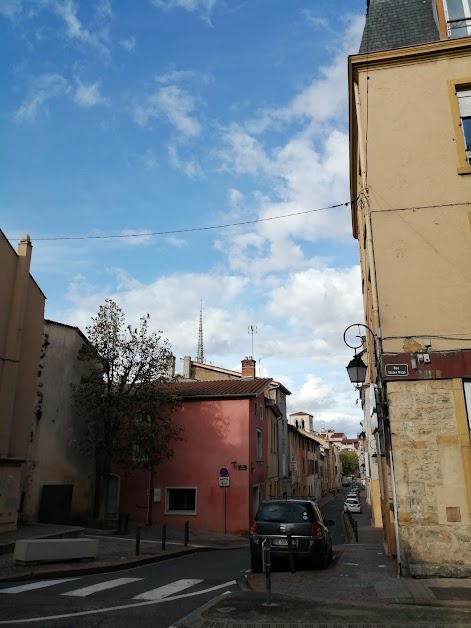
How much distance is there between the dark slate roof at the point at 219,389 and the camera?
25.3 meters

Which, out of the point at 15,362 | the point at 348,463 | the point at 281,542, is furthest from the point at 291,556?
the point at 348,463

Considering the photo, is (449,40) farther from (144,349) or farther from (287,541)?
(144,349)

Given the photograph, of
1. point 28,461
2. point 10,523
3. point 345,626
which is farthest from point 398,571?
point 28,461

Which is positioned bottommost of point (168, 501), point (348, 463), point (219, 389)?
point (168, 501)

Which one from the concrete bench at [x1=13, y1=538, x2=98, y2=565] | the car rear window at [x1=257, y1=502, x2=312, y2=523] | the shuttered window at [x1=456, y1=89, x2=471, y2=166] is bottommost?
the concrete bench at [x1=13, y1=538, x2=98, y2=565]

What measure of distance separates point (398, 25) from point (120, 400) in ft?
54.1

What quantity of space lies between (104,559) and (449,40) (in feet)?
46.6

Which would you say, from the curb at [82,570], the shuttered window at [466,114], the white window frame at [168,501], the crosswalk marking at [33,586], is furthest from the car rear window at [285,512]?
the white window frame at [168,501]

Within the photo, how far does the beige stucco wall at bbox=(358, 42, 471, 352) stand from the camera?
377 inches

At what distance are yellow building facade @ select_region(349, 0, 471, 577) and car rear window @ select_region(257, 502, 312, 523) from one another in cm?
188

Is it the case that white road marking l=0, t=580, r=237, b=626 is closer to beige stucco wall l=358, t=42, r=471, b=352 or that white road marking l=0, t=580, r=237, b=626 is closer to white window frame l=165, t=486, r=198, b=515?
beige stucco wall l=358, t=42, r=471, b=352

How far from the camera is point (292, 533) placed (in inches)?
421

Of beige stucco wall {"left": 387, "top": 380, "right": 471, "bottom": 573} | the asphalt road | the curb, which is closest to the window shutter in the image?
beige stucco wall {"left": 387, "top": 380, "right": 471, "bottom": 573}

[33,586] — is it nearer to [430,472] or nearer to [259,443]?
[430,472]
